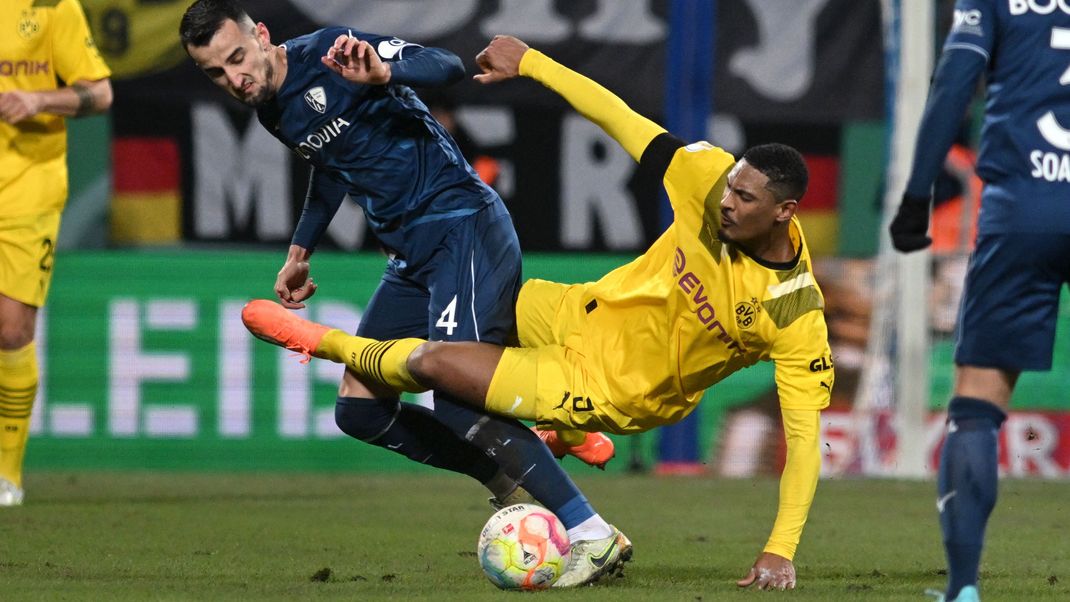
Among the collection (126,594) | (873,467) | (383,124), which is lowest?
(873,467)

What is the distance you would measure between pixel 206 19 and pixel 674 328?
1.93 m

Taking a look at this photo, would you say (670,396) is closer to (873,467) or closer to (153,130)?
(873,467)

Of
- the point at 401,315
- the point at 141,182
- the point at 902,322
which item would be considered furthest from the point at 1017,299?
the point at 141,182

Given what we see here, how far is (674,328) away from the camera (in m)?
5.42

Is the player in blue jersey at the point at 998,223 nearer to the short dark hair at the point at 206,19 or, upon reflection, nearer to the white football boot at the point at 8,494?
the short dark hair at the point at 206,19

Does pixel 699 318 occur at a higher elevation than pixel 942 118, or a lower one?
lower

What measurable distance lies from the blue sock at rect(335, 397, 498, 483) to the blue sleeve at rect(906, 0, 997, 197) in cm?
235

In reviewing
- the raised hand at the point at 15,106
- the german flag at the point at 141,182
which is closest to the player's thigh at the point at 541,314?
the raised hand at the point at 15,106

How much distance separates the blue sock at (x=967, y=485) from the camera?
4.18 meters

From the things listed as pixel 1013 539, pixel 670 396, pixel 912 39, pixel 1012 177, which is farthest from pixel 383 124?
pixel 912 39

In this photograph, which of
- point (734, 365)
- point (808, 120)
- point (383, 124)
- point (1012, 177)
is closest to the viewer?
point (1012, 177)

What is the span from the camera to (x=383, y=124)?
19.4 feet

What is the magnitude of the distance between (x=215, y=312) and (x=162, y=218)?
99 cm

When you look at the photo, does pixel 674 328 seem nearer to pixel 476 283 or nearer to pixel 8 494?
pixel 476 283
